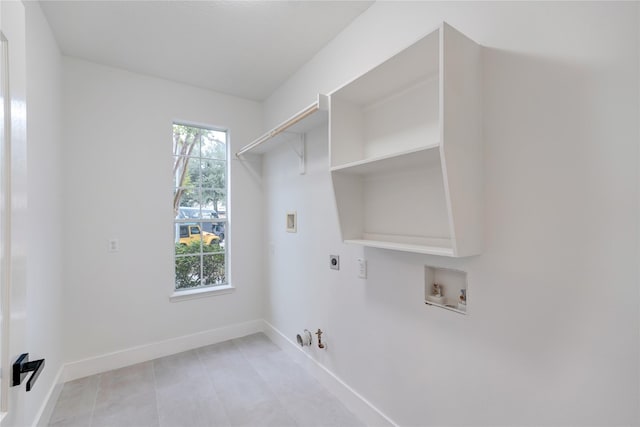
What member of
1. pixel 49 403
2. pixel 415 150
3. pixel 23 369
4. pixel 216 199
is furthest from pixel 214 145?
pixel 23 369

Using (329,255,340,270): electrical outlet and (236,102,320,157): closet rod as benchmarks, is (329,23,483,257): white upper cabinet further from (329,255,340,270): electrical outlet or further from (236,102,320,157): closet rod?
(329,255,340,270): electrical outlet

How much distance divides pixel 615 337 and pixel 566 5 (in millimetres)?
1101

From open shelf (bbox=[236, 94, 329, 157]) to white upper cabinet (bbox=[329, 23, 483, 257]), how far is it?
7.9 inches

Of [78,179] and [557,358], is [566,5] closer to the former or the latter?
[557,358]

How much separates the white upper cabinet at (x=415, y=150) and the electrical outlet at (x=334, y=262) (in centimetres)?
37

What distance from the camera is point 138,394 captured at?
85.2 inches

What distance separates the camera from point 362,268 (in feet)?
6.18

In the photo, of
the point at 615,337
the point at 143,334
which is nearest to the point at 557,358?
the point at 615,337

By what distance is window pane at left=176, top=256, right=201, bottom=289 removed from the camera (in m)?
2.94

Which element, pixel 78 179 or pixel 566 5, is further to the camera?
pixel 78 179

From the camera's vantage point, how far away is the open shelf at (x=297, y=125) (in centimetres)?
186

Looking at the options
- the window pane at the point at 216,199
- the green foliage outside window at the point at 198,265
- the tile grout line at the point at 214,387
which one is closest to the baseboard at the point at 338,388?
the tile grout line at the point at 214,387

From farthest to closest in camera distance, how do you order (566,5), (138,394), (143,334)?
1. (143,334)
2. (138,394)
3. (566,5)

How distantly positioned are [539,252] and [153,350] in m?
3.04
